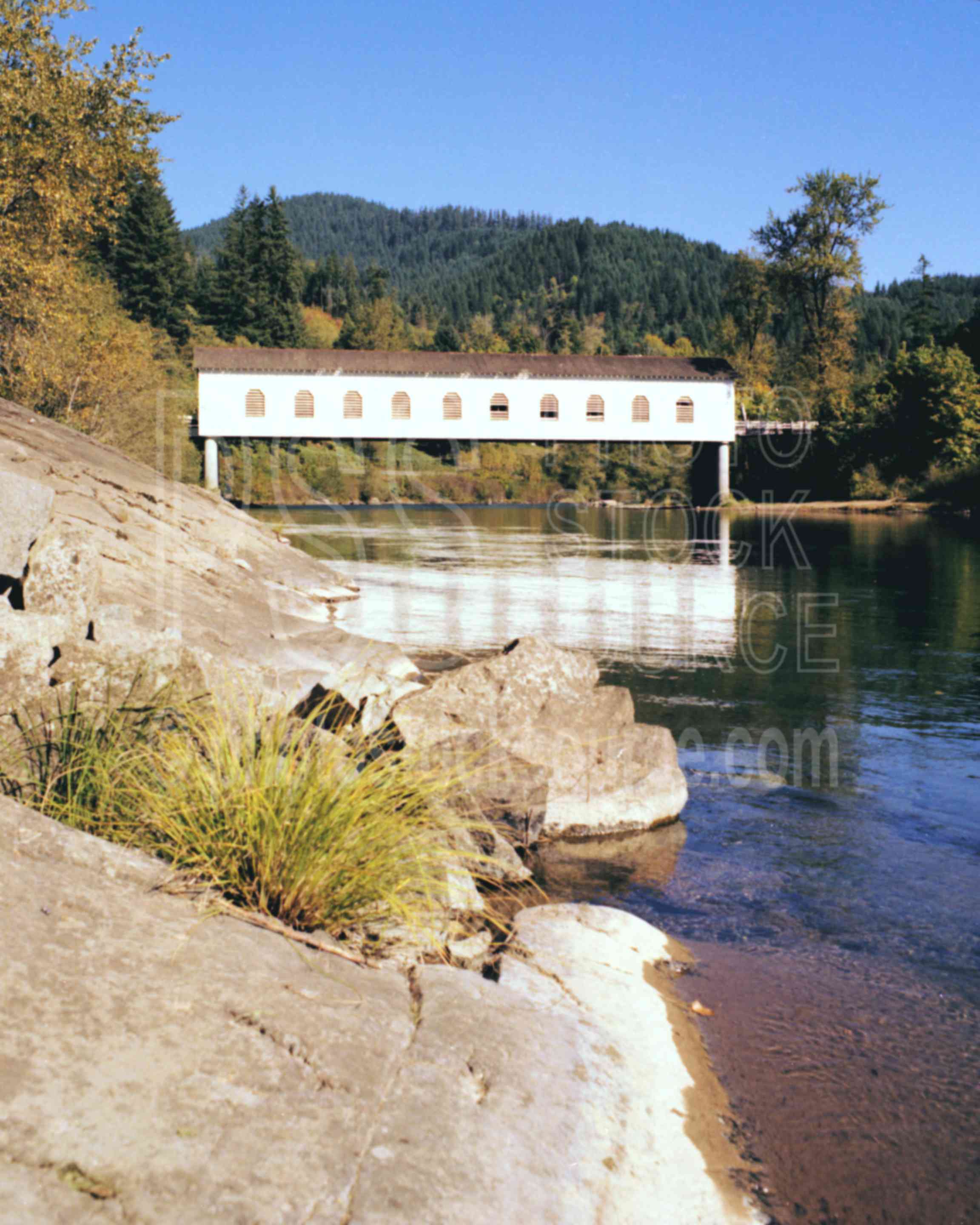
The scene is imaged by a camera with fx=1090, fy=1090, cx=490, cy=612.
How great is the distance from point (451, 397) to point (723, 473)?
1450 cm

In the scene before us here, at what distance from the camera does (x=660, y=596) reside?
21250mm

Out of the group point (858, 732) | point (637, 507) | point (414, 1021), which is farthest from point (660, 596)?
point (637, 507)

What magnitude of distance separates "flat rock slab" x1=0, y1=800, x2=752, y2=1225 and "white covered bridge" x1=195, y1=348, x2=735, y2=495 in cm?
4201

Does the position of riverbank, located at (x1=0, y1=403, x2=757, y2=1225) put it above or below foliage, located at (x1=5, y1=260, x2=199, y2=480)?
below

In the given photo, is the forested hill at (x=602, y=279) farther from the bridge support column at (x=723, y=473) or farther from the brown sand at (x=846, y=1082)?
the brown sand at (x=846, y=1082)

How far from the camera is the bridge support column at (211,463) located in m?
45.2

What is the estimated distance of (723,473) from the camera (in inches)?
2034

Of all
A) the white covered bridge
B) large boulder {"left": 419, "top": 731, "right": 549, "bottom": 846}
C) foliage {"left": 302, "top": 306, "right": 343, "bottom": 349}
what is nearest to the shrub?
the white covered bridge

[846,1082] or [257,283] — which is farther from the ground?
[257,283]

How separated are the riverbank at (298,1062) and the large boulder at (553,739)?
130 centimetres

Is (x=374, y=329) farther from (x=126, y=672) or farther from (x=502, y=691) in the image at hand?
(x=126, y=672)

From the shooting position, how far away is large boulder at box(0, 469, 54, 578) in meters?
5.47

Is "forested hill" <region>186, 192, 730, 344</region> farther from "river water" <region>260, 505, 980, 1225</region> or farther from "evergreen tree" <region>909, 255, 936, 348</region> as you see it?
"river water" <region>260, 505, 980, 1225</region>

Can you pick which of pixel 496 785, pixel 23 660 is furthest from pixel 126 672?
pixel 496 785
